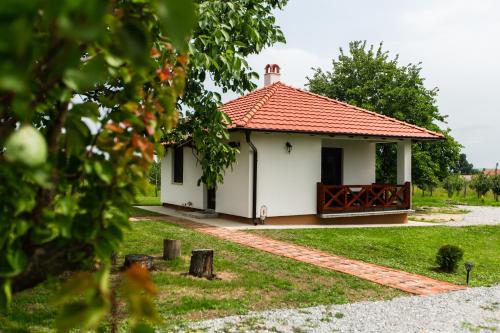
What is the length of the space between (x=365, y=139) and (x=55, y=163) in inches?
605

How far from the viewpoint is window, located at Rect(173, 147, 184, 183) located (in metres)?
17.0

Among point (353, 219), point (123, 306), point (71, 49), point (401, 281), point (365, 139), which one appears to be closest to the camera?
point (71, 49)

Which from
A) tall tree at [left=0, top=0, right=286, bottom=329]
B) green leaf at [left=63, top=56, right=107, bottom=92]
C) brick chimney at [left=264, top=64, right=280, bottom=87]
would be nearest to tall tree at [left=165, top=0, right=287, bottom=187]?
tall tree at [left=0, top=0, right=286, bottom=329]

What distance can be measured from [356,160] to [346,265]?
855 centimetres

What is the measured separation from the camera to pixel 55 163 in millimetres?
1079

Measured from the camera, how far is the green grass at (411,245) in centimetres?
828

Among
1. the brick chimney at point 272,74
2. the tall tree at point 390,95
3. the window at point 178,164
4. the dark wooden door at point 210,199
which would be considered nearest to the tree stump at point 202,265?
the dark wooden door at point 210,199

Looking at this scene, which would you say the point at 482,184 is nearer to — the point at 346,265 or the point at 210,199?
the point at 210,199

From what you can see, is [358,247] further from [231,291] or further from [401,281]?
[231,291]

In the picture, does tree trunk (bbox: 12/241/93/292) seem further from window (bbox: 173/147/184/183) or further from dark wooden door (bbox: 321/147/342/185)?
window (bbox: 173/147/184/183)

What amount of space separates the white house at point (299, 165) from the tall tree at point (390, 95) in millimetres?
6015

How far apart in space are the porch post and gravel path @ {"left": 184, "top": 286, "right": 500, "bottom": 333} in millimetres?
9980

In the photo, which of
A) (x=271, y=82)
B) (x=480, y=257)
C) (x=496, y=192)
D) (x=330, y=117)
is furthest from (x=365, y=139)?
(x=496, y=192)

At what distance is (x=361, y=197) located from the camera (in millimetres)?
15469
